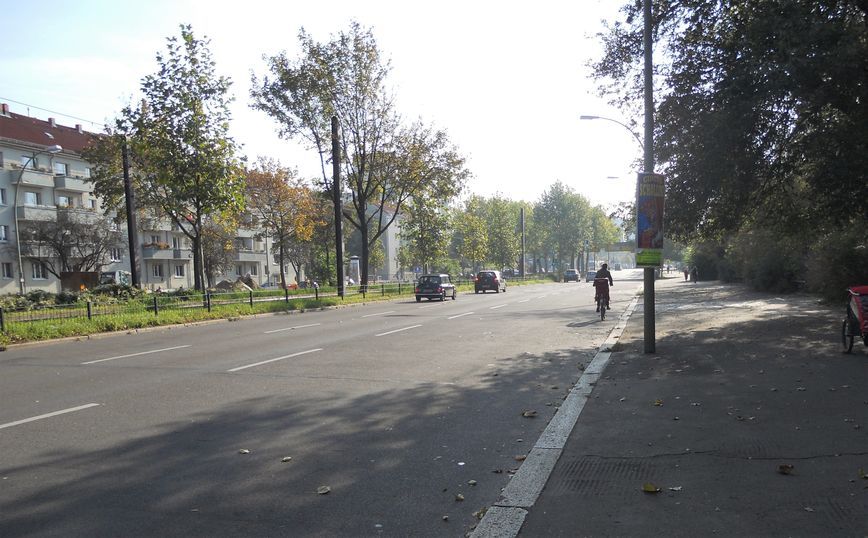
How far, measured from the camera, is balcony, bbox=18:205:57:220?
51.5m

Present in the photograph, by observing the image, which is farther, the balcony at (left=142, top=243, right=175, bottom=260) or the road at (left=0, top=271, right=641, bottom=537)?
the balcony at (left=142, top=243, right=175, bottom=260)

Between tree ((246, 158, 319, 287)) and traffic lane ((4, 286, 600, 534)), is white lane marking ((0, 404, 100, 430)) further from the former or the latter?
tree ((246, 158, 319, 287))

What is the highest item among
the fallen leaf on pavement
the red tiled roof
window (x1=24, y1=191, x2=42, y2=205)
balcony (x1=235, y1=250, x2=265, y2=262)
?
the red tiled roof

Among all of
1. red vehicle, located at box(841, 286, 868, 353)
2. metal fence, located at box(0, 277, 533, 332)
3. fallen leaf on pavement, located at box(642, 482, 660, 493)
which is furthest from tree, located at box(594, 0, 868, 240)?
metal fence, located at box(0, 277, 533, 332)

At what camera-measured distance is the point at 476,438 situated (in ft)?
19.5

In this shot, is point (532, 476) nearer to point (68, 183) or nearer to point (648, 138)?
point (648, 138)

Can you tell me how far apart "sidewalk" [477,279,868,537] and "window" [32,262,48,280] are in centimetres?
5611

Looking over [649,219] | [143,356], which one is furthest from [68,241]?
[649,219]

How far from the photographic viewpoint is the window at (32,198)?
179 ft

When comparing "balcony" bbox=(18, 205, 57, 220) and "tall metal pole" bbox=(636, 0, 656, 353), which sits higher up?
"balcony" bbox=(18, 205, 57, 220)

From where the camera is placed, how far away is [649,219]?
10.9 metres

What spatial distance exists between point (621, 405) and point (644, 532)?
3588mm

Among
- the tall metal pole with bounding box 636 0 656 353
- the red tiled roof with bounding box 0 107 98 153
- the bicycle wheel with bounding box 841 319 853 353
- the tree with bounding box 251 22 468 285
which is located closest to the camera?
the bicycle wheel with bounding box 841 319 853 353

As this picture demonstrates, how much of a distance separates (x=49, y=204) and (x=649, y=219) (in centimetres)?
6017
